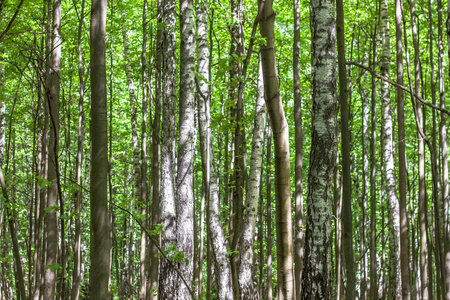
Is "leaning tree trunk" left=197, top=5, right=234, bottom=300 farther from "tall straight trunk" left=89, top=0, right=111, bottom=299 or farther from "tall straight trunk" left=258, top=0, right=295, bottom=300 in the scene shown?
"tall straight trunk" left=89, top=0, right=111, bottom=299

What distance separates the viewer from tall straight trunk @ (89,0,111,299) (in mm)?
2156

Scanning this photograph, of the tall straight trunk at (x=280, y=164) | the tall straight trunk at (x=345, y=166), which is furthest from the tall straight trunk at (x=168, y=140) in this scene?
the tall straight trunk at (x=280, y=164)

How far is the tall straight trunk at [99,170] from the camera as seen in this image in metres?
2.16

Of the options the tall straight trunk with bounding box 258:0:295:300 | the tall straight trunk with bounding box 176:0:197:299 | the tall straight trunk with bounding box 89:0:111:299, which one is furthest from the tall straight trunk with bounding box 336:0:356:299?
the tall straight trunk with bounding box 176:0:197:299

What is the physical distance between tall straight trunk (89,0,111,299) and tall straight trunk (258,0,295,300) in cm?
94

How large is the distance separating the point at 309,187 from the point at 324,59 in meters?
1.35

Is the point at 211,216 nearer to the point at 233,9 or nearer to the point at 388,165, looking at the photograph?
the point at 233,9

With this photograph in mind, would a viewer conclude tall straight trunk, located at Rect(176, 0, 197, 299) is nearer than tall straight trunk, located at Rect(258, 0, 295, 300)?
No

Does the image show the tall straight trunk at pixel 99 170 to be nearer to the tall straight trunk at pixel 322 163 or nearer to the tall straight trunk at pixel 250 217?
the tall straight trunk at pixel 322 163

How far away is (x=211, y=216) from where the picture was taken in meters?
8.03

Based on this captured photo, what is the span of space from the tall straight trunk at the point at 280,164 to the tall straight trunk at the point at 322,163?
5.96 ft

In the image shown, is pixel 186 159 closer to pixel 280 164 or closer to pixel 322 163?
pixel 322 163

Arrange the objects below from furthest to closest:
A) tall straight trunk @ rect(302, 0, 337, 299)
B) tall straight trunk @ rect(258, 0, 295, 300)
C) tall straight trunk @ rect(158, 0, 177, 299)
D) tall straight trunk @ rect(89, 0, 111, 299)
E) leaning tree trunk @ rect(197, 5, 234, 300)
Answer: tall straight trunk @ rect(158, 0, 177, 299) < leaning tree trunk @ rect(197, 5, 234, 300) < tall straight trunk @ rect(302, 0, 337, 299) < tall straight trunk @ rect(258, 0, 295, 300) < tall straight trunk @ rect(89, 0, 111, 299)

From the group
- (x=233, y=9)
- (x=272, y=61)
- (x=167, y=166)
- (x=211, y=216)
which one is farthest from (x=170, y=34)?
(x=272, y=61)
